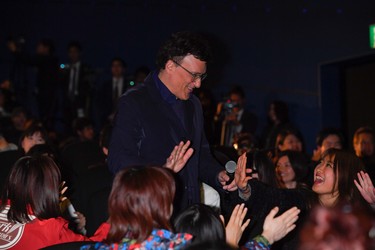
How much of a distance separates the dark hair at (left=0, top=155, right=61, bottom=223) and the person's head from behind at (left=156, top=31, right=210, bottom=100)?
0.79 m

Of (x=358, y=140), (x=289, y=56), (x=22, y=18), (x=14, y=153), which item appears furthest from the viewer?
(x=22, y=18)

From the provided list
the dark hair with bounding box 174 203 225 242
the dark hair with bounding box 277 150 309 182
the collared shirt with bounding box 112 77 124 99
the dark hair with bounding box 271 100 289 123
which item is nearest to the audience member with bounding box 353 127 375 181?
the dark hair with bounding box 277 150 309 182

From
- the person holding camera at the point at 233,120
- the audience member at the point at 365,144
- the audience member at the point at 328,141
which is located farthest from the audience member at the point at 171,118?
the person holding camera at the point at 233,120

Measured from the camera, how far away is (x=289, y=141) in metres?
6.16

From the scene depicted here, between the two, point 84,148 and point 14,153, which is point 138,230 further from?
point 84,148

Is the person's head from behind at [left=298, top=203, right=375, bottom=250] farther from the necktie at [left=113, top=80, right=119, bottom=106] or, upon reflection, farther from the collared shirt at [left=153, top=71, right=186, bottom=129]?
the necktie at [left=113, top=80, right=119, bottom=106]

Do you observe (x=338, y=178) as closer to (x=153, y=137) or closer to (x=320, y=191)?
(x=320, y=191)

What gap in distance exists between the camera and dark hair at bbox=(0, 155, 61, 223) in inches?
121

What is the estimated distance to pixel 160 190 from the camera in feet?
7.68

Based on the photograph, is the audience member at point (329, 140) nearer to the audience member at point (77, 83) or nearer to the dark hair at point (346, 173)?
the dark hair at point (346, 173)

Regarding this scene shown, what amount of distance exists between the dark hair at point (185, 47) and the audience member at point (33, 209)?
878 mm

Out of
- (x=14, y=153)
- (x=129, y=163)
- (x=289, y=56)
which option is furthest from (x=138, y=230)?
(x=289, y=56)

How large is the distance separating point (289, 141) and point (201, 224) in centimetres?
387

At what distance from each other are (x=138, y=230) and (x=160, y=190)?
Result: 170 millimetres
